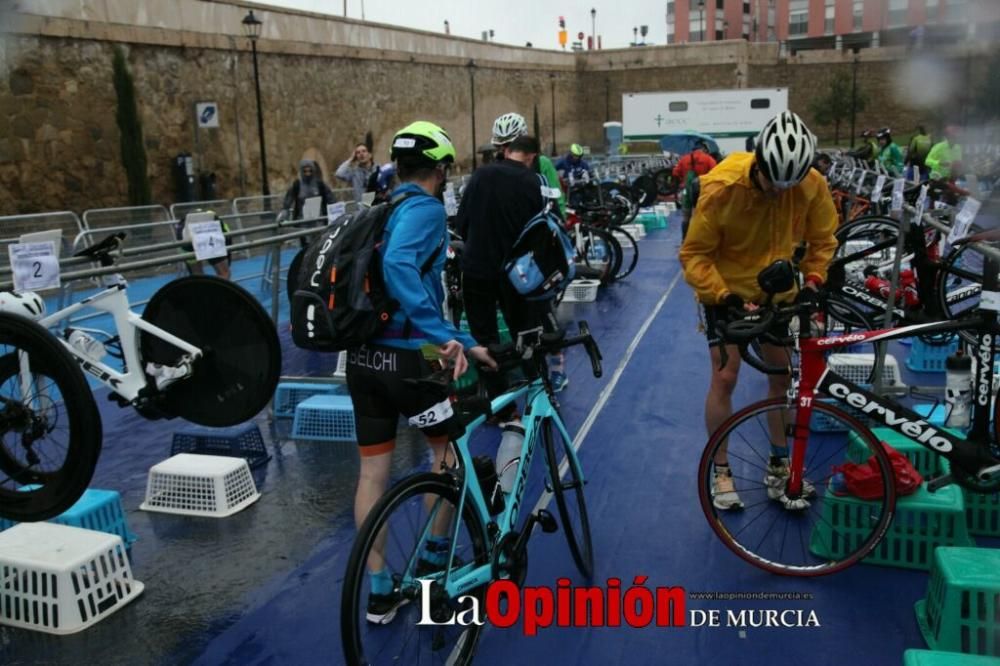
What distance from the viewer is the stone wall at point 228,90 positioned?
52.0ft

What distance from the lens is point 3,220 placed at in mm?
10125

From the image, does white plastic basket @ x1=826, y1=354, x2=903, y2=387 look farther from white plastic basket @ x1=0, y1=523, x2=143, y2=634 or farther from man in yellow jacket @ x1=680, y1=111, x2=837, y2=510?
white plastic basket @ x1=0, y1=523, x2=143, y2=634

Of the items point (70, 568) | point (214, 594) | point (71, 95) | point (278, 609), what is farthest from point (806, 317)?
point (71, 95)

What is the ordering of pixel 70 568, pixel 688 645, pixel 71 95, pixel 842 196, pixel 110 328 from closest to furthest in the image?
1. pixel 688 645
2. pixel 70 568
3. pixel 110 328
4. pixel 842 196
5. pixel 71 95

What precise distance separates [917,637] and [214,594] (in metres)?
2.54

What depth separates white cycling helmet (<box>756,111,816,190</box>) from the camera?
10.8 feet

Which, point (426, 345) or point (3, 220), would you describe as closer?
point (426, 345)

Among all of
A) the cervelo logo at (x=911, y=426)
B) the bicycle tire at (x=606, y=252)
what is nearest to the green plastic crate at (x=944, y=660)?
the cervelo logo at (x=911, y=426)

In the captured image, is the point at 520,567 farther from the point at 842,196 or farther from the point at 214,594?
the point at 842,196

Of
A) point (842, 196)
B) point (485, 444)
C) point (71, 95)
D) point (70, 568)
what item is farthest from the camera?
point (71, 95)

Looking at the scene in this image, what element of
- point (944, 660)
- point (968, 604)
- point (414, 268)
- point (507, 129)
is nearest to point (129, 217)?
point (507, 129)

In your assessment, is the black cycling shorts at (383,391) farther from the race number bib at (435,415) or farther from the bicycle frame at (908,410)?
the bicycle frame at (908,410)

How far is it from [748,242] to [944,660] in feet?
6.03

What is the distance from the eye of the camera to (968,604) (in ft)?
8.85
